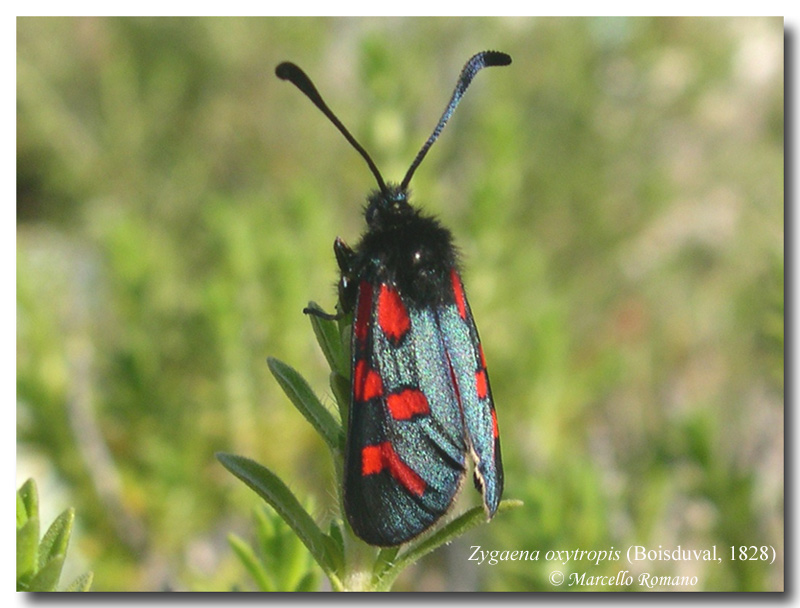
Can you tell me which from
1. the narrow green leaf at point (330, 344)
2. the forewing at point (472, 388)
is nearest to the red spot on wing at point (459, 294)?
the forewing at point (472, 388)

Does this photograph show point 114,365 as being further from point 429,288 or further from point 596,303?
point 596,303

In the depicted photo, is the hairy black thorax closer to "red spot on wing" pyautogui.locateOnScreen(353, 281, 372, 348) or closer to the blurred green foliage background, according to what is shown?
"red spot on wing" pyautogui.locateOnScreen(353, 281, 372, 348)

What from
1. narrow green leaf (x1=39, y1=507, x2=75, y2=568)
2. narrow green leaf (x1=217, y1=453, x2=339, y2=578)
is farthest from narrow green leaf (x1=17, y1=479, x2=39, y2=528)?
narrow green leaf (x1=217, y1=453, x2=339, y2=578)

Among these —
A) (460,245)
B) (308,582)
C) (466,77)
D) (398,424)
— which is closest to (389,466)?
(398,424)

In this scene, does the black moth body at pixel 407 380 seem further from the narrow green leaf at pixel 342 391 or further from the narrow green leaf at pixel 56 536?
the narrow green leaf at pixel 56 536

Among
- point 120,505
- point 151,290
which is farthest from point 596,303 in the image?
point 120,505
